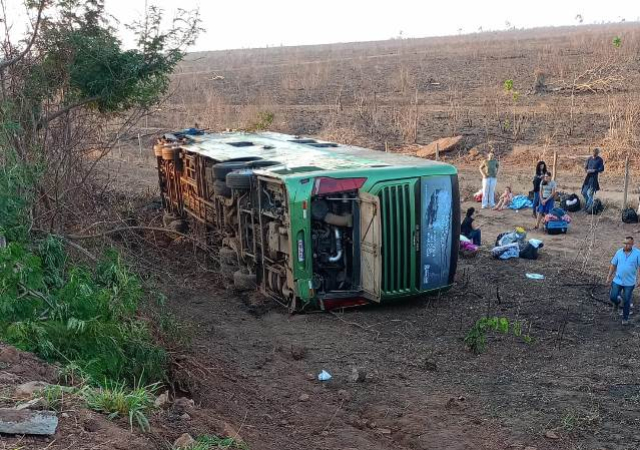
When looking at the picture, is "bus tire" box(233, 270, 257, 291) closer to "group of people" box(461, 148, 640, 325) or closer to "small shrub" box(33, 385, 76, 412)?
"group of people" box(461, 148, 640, 325)

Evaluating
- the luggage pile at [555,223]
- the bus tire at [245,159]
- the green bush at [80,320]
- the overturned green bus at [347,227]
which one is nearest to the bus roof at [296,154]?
the overturned green bus at [347,227]

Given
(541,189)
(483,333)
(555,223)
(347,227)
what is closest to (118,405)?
(483,333)

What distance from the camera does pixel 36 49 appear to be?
32.1ft

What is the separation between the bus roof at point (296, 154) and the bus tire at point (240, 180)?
0.91 feet

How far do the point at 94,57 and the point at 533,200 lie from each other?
1125 centimetres

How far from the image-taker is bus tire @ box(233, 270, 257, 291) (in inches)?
467

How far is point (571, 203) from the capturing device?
57.2 feet

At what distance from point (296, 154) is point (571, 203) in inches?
320

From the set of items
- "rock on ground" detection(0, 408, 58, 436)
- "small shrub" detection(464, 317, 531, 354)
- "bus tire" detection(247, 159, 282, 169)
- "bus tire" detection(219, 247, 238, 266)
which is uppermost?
"bus tire" detection(247, 159, 282, 169)

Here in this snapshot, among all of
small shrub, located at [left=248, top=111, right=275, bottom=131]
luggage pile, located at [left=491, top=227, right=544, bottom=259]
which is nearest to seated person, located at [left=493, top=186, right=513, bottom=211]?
luggage pile, located at [left=491, top=227, right=544, bottom=259]

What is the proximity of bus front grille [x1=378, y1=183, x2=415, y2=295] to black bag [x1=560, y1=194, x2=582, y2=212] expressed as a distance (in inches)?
328

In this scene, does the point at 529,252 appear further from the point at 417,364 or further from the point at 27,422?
the point at 27,422

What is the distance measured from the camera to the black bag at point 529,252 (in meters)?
13.7

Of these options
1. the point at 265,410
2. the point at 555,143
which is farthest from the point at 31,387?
the point at 555,143
